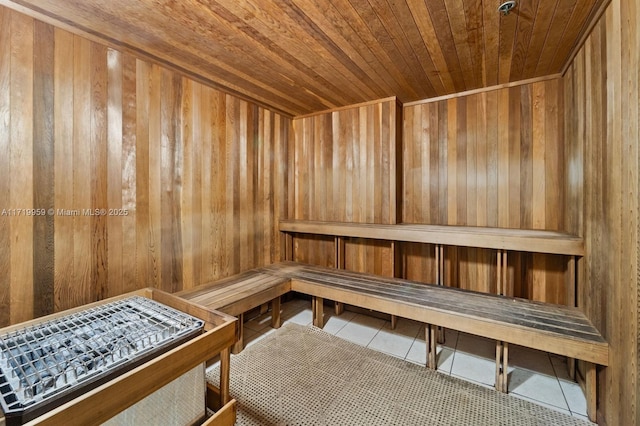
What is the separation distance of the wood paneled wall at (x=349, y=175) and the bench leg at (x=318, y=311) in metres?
0.70

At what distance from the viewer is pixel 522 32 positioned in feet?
5.85

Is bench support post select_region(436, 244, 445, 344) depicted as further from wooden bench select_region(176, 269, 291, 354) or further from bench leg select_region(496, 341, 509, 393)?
wooden bench select_region(176, 269, 291, 354)

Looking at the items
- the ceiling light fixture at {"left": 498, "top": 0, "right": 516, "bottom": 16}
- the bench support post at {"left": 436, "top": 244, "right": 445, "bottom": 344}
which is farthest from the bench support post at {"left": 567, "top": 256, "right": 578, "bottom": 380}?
the ceiling light fixture at {"left": 498, "top": 0, "right": 516, "bottom": 16}

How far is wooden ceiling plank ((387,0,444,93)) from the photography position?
1.58 meters

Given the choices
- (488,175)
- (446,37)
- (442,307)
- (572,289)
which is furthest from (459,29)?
(572,289)

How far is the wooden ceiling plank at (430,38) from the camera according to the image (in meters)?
1.59

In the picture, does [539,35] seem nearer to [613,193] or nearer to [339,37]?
[613,193]

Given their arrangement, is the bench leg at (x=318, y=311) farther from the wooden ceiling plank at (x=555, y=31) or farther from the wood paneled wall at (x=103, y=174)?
the wooden ceiling plank at (x=555, y=31)

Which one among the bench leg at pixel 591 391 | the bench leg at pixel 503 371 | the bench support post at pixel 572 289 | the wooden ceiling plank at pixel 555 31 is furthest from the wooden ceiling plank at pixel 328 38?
the bench leg at pixel 591 391

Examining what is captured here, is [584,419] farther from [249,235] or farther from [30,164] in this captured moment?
[30,164]

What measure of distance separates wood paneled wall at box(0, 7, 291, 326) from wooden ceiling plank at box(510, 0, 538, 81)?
242 cm

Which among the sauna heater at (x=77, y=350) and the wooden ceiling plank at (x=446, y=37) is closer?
the sauna heater at (x=77, y=350)

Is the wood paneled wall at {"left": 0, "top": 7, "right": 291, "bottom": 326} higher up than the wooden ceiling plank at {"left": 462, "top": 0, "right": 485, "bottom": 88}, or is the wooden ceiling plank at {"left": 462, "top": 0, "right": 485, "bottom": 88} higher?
the wooden ceiling plank at {"left": 462, "top": 0, "right": 485, "bottom": 88}

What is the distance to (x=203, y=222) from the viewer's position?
255cm
